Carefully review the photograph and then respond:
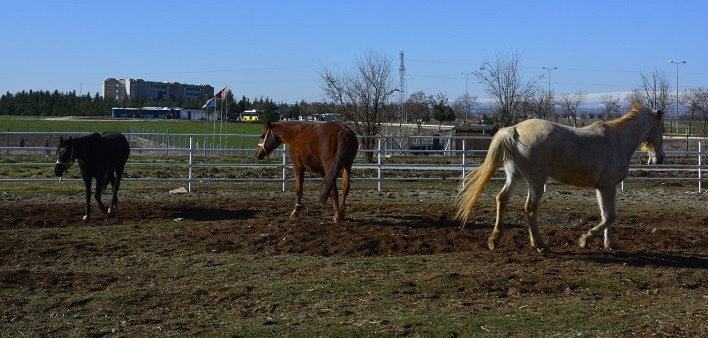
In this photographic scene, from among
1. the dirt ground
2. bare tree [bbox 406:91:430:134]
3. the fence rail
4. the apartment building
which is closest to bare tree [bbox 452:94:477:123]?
bare tree [bbox 406:91:430:134]

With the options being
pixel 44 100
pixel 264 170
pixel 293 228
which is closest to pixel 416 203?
pixel 293 228

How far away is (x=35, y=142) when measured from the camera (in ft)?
178

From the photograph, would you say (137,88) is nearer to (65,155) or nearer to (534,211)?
(65,155)

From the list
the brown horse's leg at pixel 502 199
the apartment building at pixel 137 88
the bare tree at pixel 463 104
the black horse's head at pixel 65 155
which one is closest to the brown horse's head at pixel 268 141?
the black horse's head at pixel 65 155

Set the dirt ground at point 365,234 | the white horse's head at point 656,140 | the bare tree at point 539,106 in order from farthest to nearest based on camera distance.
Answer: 1. the bare tree at point 539,106
2. the white horse's head at point 656,140
3. the dirt ground at point 365,234

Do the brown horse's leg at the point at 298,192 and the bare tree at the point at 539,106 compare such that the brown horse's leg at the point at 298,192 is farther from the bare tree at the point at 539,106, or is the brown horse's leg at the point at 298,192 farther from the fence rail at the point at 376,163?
the bare tree at the point at 539,106

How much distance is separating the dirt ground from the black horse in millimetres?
479

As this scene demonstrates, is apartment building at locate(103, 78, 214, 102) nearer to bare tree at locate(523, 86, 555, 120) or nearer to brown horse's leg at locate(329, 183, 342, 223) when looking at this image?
bare tree at locate(523, 86, 555, 120)

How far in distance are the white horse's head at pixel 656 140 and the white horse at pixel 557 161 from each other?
0.49 m

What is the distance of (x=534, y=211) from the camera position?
908cm

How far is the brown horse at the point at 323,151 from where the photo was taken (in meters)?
11.8

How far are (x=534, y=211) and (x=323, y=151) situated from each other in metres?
3.99

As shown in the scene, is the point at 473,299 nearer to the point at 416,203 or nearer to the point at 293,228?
the point at 293,228

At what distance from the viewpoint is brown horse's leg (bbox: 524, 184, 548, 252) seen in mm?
8953
